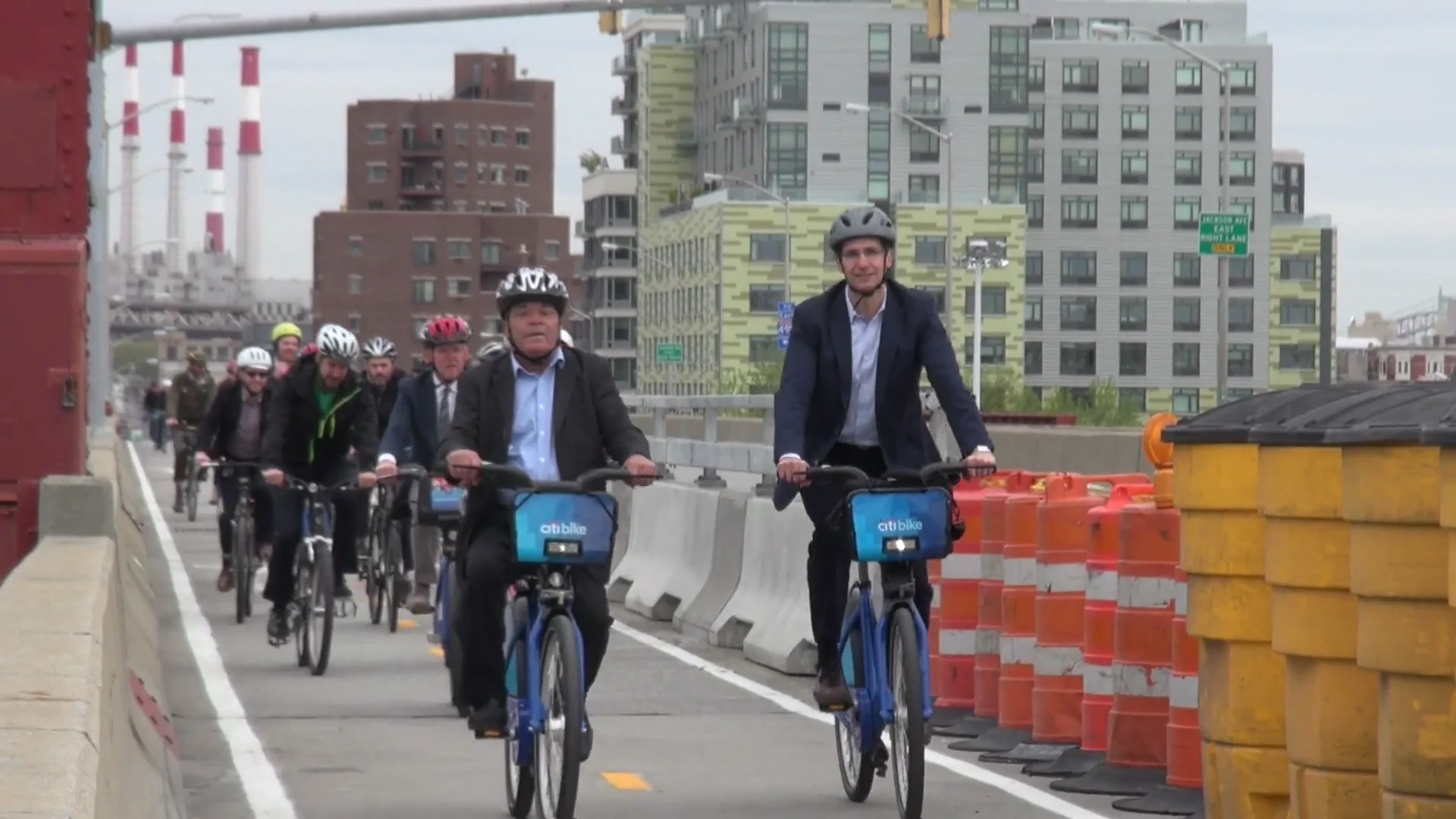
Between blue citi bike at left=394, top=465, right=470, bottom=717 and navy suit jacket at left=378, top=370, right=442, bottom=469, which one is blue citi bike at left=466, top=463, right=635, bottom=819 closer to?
blue citi bike at left=394, top=465, right=470, bottom=717

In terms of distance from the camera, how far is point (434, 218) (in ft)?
606

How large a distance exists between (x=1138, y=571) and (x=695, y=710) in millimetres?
3905

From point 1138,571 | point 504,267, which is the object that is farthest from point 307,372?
point 504,267

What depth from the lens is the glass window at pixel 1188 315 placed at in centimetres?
14775

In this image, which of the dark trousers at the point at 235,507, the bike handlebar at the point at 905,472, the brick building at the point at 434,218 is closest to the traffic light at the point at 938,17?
the dark trousers at the point at 235,507

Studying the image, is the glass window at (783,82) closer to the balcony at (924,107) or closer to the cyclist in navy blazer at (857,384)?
the balcony at (924,107)

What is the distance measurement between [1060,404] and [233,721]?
4026 inches

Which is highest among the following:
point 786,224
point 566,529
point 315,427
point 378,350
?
point 786,224

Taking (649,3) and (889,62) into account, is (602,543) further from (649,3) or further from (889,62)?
(889,62)

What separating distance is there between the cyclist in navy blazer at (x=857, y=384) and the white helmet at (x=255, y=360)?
11597 mm

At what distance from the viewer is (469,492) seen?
9.66 m

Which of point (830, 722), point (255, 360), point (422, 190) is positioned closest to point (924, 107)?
point (422, 190)

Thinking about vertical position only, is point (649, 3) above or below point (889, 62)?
below

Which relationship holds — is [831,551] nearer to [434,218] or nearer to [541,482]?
[541,482]
